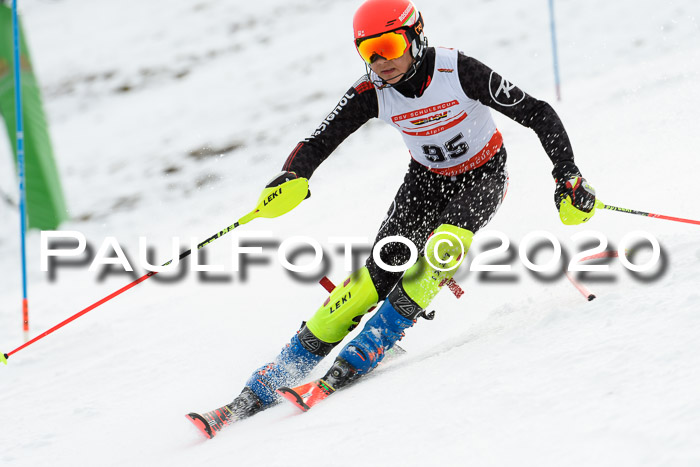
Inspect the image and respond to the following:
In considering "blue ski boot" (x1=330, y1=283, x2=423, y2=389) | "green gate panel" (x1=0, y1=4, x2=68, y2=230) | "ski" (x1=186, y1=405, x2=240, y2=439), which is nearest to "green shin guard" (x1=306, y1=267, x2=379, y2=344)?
"blue ski boot" (x1=330, y1=283, x2=423, y2=389)

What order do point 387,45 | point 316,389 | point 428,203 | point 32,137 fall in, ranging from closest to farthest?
point 316,389, point 387,45, point 428,203, point 32,137

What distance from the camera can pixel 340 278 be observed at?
17.0 feet

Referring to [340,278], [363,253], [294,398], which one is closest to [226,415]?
[294,398]

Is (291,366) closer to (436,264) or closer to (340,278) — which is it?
(436,264)

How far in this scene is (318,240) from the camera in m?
6.12

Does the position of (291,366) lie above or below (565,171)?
below

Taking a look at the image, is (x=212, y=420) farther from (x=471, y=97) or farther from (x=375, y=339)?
(x=471, y=97)

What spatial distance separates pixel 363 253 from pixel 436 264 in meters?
2.45

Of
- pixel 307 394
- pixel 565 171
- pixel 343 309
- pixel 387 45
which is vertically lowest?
pixel 307 394

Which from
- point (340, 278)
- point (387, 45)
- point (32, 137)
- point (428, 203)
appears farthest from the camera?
point (32, 137)

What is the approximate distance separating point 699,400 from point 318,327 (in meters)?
1.78

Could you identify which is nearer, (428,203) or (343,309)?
(343,309)

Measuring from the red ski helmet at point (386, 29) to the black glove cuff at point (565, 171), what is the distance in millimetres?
814

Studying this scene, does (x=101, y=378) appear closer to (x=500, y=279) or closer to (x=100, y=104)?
(x=500, y=279)
